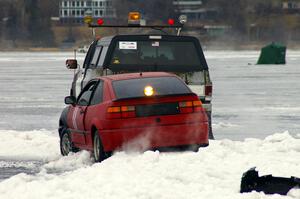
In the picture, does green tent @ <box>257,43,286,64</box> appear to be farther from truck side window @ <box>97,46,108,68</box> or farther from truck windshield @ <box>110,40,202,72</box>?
truck side window @ <box>97,46,108,68</box>

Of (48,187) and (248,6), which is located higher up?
(48,187)

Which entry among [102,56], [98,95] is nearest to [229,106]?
[102,56]

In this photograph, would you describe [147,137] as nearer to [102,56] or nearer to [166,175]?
[166,175]

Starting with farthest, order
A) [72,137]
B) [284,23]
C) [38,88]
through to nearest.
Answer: [284,23] < [38,88] < [72,137]

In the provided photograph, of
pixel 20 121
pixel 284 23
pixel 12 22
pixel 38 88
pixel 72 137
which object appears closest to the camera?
pixel 72 137

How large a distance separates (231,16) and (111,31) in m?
32.0

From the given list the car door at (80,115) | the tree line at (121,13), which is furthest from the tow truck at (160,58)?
the tree line at (121,13)

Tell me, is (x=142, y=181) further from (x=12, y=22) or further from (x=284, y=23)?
(x=12, y=22)

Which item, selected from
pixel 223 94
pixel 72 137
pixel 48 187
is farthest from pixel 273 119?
pixel 48 187

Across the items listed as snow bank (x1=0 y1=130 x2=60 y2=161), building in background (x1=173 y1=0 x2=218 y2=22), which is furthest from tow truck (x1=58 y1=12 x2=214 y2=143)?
building in background (x1=173 y1=0 x2=218 y2=22)

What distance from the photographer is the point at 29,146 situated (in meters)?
15.6

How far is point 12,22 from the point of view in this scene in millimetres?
172875

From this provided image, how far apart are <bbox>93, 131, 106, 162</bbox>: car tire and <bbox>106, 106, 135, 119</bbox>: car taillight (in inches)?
16.8

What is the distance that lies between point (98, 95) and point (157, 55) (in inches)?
112
